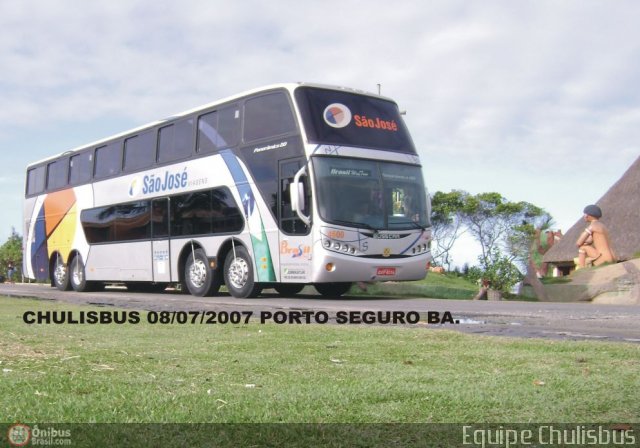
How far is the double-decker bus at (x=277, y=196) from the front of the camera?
1381 cm

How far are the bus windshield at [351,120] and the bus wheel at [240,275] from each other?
2.93 metres

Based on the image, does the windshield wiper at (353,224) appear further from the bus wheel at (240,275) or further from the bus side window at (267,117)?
the bus wheel at (240,275)

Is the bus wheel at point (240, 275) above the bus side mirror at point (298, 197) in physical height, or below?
below

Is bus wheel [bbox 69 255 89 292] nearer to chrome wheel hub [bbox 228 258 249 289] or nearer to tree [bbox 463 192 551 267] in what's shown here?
chrome wheel hub [bbox 228 258 249 289]

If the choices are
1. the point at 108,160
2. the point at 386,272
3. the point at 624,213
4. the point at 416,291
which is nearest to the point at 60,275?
the point at 108,160

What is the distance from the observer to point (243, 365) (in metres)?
4.76

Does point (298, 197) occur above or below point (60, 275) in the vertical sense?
above

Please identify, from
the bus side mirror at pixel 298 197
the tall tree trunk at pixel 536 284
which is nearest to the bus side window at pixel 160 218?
→ the bus side mirror at pixel 298 197

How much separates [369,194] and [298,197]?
1446 mm

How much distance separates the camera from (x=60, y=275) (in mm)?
22531

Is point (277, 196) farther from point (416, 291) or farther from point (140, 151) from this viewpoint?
point (416, 291)

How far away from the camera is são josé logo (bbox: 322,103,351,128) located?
47.1 ft

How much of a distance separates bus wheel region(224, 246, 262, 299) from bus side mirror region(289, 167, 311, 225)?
1.88 meters

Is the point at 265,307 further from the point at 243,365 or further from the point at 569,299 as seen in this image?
the point at 569,299
